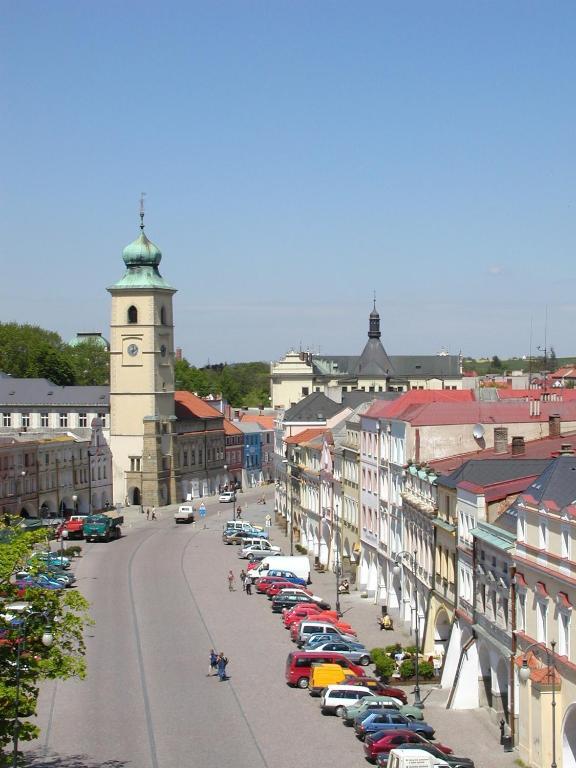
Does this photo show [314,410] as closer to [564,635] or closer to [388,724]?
[388,724]

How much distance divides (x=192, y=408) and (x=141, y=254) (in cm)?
1991

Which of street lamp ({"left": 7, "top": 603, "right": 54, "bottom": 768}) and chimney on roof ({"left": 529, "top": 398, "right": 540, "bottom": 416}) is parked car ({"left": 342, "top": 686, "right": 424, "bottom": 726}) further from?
chimney on roof ({"left": 529, "top": 398, "right": 540, "bottom": 416})

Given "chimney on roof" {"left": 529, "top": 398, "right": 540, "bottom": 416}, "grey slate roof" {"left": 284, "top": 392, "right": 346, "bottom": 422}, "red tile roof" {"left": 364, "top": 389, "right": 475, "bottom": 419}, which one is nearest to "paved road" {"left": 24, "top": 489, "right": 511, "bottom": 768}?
"red tile roof" {"left": 364, "top": 389, "right": 475, "bottom": 419}

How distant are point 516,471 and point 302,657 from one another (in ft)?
34.4

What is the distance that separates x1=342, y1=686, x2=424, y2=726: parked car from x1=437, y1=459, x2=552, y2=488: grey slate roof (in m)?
8.43

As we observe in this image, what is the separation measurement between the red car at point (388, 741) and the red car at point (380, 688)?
22.8ft

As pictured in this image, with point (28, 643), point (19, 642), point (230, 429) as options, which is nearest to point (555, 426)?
point (28, 643)

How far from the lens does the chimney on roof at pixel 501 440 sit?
197 feet

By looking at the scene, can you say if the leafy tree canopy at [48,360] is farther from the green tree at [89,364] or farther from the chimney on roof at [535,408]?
the chimney on roof at [535,408]

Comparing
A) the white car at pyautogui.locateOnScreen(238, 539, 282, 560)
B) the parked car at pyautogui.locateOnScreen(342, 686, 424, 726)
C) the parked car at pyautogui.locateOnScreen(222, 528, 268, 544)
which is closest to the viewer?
the parked car at pyautogui.locateOnScreen(342, 686, 424, 726)

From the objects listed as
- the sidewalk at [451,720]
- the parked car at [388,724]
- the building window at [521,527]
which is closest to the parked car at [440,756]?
the sidewalk at [451,720]

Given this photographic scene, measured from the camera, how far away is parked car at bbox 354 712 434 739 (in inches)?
1721

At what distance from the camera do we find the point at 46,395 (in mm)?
142375

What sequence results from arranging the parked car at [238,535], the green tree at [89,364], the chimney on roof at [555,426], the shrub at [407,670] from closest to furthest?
the shrub at [407,670] < the chimney on roof at [555,426] < the parked car at [238,535] < the green tree at [89,364]
